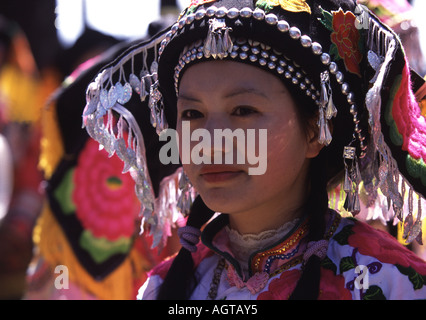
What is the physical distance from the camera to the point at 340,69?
1592 mm

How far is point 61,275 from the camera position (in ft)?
8.96

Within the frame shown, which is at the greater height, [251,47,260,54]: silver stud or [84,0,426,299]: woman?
[251,47,260,54]: silver stud

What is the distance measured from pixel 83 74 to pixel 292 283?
191 cm

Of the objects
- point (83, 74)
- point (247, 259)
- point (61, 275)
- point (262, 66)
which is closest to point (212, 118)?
point (262, 66)

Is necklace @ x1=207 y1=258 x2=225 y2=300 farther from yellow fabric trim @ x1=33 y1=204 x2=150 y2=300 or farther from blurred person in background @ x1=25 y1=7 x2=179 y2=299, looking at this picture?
yellow fabric trim @ x1=33 y1=204 x2=150 y2=300

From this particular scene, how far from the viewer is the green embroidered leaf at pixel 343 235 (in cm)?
158

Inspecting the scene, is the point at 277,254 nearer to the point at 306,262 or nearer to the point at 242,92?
the point at 306,262

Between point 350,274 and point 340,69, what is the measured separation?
0.52m

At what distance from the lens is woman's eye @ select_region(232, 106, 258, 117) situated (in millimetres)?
1527

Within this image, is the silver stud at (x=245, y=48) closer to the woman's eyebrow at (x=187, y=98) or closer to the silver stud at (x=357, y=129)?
the woman's eyebrow at (x=187, y=98)
